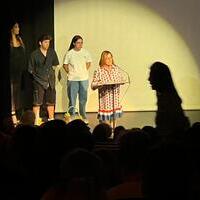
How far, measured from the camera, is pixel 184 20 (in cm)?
1007

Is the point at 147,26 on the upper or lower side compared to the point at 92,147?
upper

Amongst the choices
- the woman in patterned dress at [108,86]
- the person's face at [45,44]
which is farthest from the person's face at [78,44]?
the woman in patterned dress at [108,86]

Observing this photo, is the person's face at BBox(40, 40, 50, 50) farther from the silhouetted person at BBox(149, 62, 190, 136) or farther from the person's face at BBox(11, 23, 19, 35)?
the silhouetted person at BBox(149, 62, 190, 136)

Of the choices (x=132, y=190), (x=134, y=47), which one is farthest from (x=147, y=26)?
(x=132, y=190)

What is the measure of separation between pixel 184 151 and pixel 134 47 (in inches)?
335

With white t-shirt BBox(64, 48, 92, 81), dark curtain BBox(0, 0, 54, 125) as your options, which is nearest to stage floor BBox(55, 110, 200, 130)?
white t-shirt BBox(64, 48, 92, 81)

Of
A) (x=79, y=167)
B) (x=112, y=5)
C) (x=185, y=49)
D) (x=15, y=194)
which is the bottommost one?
(x=15, y=194)

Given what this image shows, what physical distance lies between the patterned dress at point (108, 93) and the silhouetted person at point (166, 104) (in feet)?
13.9

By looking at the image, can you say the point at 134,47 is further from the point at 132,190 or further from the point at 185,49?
the point at 132,190

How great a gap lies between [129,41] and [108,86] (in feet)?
7.16

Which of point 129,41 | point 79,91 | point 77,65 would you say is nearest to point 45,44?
point 77,65

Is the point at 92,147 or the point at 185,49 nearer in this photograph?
the point at 92,147

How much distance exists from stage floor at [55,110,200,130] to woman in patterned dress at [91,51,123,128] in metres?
0.31

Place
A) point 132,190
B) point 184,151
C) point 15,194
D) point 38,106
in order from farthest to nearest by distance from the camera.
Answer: point 38,106 < point 15,194 < point 132,190 < point 184,151
